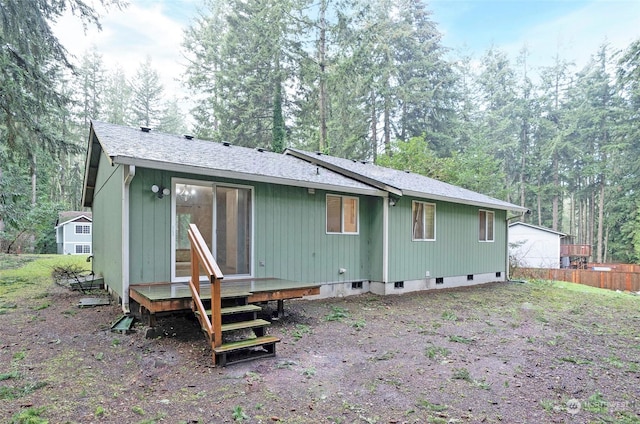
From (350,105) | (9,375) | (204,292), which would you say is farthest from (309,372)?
(350,105)

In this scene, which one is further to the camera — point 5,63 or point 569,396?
point 5,63

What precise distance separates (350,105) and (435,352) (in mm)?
17905

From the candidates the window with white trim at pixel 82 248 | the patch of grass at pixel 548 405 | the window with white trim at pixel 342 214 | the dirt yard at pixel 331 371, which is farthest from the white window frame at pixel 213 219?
the window with white trim at pixel 82 248

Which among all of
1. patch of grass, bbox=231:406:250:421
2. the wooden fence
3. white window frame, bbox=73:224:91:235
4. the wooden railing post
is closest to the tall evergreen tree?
white window frame, bbox=73:224:91:235

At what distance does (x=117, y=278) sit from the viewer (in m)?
5.91

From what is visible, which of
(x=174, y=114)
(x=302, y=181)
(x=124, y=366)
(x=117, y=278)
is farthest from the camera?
(x=174, y=114)

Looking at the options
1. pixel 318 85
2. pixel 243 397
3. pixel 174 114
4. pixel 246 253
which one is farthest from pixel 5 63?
pixel 174 114

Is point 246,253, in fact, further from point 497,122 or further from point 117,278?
point 497,122

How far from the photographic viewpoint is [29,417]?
A: 2.59 metres

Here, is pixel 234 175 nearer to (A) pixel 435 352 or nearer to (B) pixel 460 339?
(A) pixel 435 352

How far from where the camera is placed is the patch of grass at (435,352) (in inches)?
169

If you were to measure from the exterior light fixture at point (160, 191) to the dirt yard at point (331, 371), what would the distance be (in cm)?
187

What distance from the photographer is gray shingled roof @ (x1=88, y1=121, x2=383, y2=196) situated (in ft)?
17.6

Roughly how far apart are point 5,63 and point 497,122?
95.6 ft
